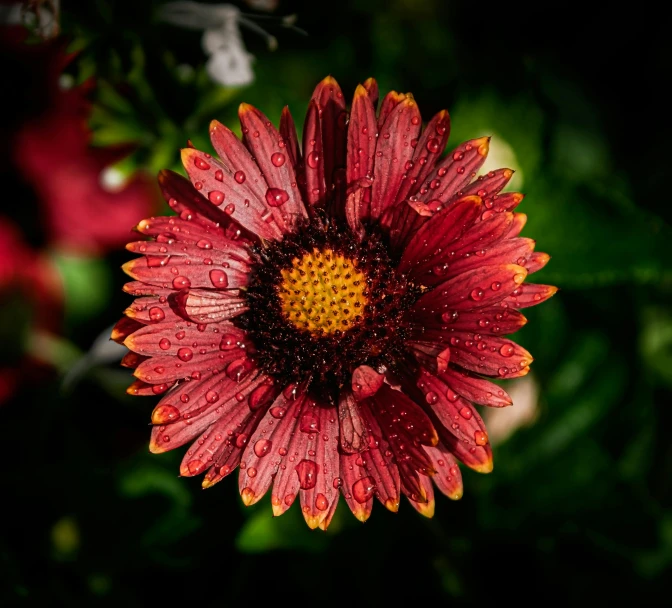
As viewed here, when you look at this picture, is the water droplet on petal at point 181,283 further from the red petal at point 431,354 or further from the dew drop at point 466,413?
the dew drop at point 466,413

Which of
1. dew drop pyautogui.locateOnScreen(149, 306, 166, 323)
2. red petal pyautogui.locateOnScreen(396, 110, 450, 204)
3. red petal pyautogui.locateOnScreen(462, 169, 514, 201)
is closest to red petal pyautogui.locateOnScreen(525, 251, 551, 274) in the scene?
red petal pyautogui.locateOnScreen(462, 169, 514, 201)

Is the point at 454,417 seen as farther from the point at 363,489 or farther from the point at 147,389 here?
the point at 147,389

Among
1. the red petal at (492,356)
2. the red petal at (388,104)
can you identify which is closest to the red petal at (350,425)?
the red petal at (492,356)

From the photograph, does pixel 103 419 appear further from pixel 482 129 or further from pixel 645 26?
pixel 645 26

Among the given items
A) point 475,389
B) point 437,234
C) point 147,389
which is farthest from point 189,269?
point 475,389

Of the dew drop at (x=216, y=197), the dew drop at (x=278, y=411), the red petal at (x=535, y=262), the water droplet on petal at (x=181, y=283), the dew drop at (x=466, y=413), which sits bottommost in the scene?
the dew drop at (x=278, y=411)

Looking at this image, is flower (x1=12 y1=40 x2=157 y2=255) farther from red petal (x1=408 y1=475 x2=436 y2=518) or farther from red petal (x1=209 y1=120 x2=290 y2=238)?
red petal (x1=408 y1=475 x2=436 y2=518)

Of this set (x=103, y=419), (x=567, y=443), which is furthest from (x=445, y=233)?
(x=103, y=419)
